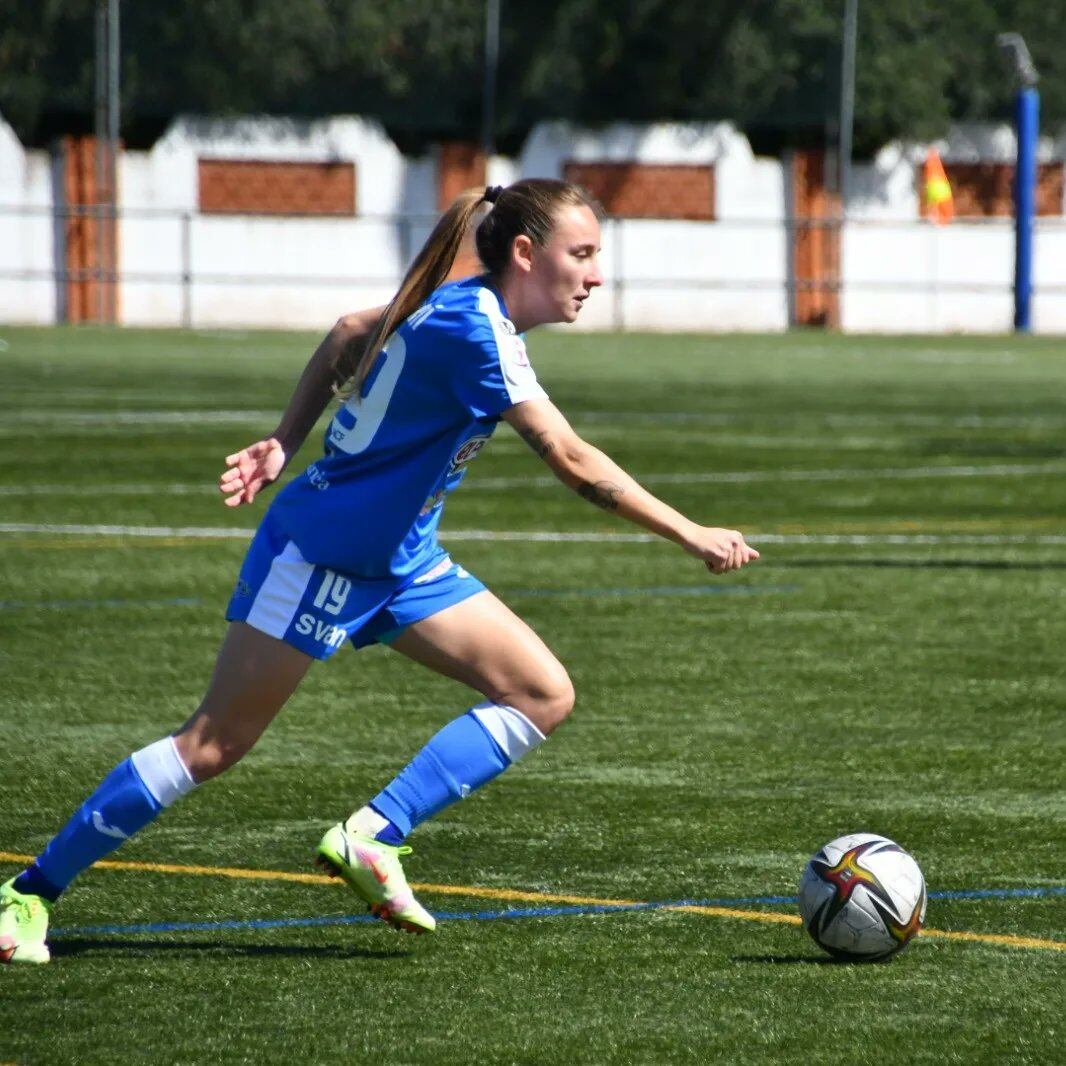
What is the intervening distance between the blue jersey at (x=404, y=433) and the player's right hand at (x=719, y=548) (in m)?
0.51

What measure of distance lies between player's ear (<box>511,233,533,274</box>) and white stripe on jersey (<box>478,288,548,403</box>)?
0.10m

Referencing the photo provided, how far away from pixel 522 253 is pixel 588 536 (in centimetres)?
887

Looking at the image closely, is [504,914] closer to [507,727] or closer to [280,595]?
[507,727]

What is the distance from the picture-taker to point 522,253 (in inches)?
217

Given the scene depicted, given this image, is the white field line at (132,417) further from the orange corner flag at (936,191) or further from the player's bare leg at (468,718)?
the orange corner flag at (936,191)

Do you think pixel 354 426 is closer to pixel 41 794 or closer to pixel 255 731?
pixel 255 731

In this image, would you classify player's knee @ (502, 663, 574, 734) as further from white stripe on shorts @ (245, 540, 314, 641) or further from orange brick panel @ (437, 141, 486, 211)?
→ orange brick panel @ (437, 141, 486, 211)

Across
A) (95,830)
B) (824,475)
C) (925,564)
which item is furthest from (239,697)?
(824,475)

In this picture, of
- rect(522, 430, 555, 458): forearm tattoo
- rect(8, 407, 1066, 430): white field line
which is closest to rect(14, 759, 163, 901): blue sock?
rect(522, 430, 555, 458): forearm tattoo

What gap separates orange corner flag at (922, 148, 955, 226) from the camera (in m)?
51.6

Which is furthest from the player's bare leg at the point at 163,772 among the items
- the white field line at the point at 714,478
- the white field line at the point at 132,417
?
the white field line at the point at 132,417

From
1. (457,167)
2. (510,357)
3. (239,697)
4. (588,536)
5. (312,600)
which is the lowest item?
(588,536)

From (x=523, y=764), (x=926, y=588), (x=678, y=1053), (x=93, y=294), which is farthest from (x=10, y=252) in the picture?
(x=678, y=1053)

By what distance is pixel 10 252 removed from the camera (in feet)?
152
